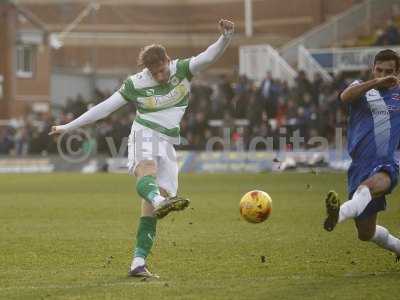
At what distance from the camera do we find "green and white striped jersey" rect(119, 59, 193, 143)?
10.3 metres

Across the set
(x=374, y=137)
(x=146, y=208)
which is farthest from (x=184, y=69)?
(x=374, y=137)

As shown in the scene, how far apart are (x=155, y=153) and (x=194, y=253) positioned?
224 cm

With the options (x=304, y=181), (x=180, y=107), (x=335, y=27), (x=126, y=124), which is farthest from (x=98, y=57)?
(x=180, y=107)

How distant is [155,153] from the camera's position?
33.5 ft

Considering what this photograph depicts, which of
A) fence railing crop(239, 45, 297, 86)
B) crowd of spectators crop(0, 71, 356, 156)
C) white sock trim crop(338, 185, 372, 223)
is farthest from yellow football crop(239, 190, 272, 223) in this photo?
fence railing crop(239, 45, 297, 86)

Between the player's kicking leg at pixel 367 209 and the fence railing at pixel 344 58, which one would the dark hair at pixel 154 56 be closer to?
the player's kicking leg at pixel 367 209

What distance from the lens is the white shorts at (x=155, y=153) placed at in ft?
33.5

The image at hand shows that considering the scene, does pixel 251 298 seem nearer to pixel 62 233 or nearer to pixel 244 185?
pixel 62 233

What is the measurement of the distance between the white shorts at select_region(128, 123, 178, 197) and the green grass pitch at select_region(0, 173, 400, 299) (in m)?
0.93

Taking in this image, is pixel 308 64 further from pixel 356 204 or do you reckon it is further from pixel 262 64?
pixel 356 204

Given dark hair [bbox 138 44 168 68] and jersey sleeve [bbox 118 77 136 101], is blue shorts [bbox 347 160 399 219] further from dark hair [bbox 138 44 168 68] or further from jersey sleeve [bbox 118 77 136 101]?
jersey sleeve [bbox 118 77 136 101]

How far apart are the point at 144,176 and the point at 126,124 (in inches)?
945

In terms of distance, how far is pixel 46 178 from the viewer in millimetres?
30875

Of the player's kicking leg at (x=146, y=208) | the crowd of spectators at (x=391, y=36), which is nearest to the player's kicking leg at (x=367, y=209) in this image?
the player's kicking leg at (x=146, y=208)
